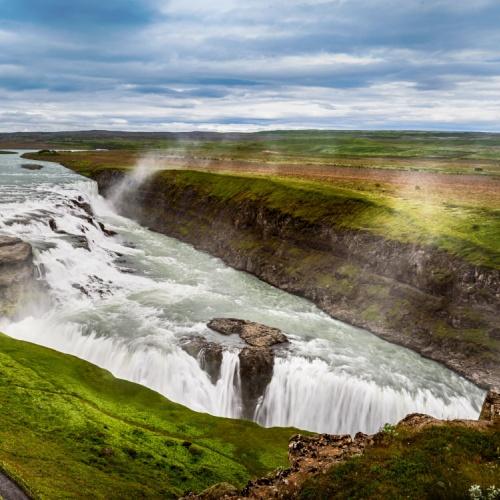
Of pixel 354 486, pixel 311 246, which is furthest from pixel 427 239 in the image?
pixel 354 486

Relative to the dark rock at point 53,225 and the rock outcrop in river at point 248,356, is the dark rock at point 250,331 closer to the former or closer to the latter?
the rock outcrop in river at point 248,356

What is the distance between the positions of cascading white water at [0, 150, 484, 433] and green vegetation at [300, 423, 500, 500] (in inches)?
712

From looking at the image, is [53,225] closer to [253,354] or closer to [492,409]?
[253,354]

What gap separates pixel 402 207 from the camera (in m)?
61.9

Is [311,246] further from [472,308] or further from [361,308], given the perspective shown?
[472,308]

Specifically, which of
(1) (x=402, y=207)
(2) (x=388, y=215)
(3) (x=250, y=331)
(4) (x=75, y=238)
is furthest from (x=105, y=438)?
(1) (x=402, y=207)

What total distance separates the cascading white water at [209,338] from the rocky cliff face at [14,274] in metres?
1.74

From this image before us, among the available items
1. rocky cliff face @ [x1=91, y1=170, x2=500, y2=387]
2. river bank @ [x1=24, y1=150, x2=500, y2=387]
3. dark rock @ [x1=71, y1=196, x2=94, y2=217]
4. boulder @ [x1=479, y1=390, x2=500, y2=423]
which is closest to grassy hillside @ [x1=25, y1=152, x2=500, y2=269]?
river bank @ [x1=24, y1=150, x2=500, y2=387]

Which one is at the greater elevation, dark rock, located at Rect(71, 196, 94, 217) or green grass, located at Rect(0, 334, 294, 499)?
dark rock, located at Rect(71, 196, 94, 217)

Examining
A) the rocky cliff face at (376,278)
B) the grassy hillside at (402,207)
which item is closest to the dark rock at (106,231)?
the rocky cliff face at (376,278)

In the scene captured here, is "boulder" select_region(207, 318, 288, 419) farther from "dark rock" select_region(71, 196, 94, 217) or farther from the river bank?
"dark rock" select_region(71, 196, 94, 217)

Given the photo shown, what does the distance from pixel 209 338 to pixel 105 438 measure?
17.0 meters

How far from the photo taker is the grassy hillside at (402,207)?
164 ft

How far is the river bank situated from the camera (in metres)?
42.5
